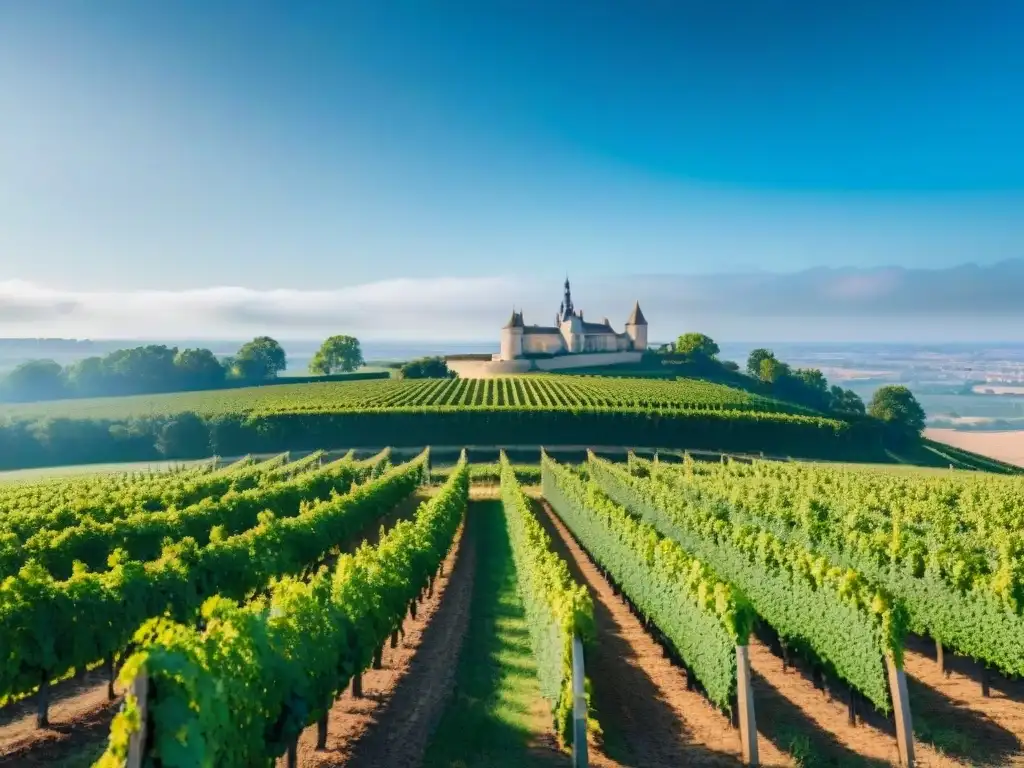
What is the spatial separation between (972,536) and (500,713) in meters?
14.8

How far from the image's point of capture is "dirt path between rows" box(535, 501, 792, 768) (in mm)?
9062

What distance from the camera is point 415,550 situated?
50.8ft

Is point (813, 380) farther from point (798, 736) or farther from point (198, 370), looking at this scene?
point (798, 736)

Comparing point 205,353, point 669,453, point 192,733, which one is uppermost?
point 205,353

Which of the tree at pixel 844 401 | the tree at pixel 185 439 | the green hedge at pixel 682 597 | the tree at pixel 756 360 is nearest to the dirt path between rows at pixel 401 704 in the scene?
the green hedge at pixel 682 597

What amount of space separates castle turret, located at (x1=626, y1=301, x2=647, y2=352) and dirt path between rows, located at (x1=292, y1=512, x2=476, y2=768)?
119544 millimetres

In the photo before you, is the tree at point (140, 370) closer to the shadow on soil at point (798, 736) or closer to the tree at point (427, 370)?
the tree at point (427, 370)

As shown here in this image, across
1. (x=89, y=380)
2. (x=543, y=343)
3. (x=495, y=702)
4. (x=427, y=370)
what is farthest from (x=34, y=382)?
(x=495, y=702)

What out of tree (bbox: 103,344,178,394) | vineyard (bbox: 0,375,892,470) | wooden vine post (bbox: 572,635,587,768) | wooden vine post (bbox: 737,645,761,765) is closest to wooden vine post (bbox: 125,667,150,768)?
wooden vine post (bbox: 572,635,587,768)

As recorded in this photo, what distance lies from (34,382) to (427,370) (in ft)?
183

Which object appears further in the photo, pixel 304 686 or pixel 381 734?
pixel 381 734

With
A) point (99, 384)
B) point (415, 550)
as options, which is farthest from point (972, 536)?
point (99, 384)

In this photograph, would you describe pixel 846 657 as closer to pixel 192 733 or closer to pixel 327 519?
pixel 192 733

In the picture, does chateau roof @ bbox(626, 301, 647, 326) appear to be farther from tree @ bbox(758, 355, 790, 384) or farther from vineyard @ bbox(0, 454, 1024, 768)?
vineyard @ bbox(0, 454, 1024, 768)
